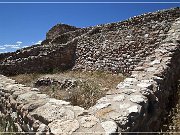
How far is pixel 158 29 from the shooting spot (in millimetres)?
11602

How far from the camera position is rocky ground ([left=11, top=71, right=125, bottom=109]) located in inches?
308

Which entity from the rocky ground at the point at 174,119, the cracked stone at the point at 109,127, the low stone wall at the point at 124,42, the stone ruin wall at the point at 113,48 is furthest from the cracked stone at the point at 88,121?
the stone ruin wall at the point at 113,48

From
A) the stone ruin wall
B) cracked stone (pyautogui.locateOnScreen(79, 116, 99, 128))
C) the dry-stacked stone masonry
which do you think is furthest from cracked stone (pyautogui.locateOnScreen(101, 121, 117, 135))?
→ the stone ruin wall

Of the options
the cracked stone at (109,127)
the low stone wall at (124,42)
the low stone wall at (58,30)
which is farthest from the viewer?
the low stone wall at (58,30)

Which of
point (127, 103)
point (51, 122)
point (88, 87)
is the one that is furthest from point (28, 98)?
point (88, 87)

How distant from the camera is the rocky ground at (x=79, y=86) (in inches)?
308

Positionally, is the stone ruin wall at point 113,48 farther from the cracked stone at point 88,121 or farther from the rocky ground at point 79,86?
the cracked stone at point 88,121

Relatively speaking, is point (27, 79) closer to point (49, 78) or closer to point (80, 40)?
point (49, 78)

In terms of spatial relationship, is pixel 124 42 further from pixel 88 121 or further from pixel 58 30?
pixel 58 30

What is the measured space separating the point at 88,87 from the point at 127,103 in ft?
13.0

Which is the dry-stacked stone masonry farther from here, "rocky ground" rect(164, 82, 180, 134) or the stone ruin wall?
the stone ruin wall

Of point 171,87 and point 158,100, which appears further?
point 171,87

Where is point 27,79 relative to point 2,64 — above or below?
below

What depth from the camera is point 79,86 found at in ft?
31.7
